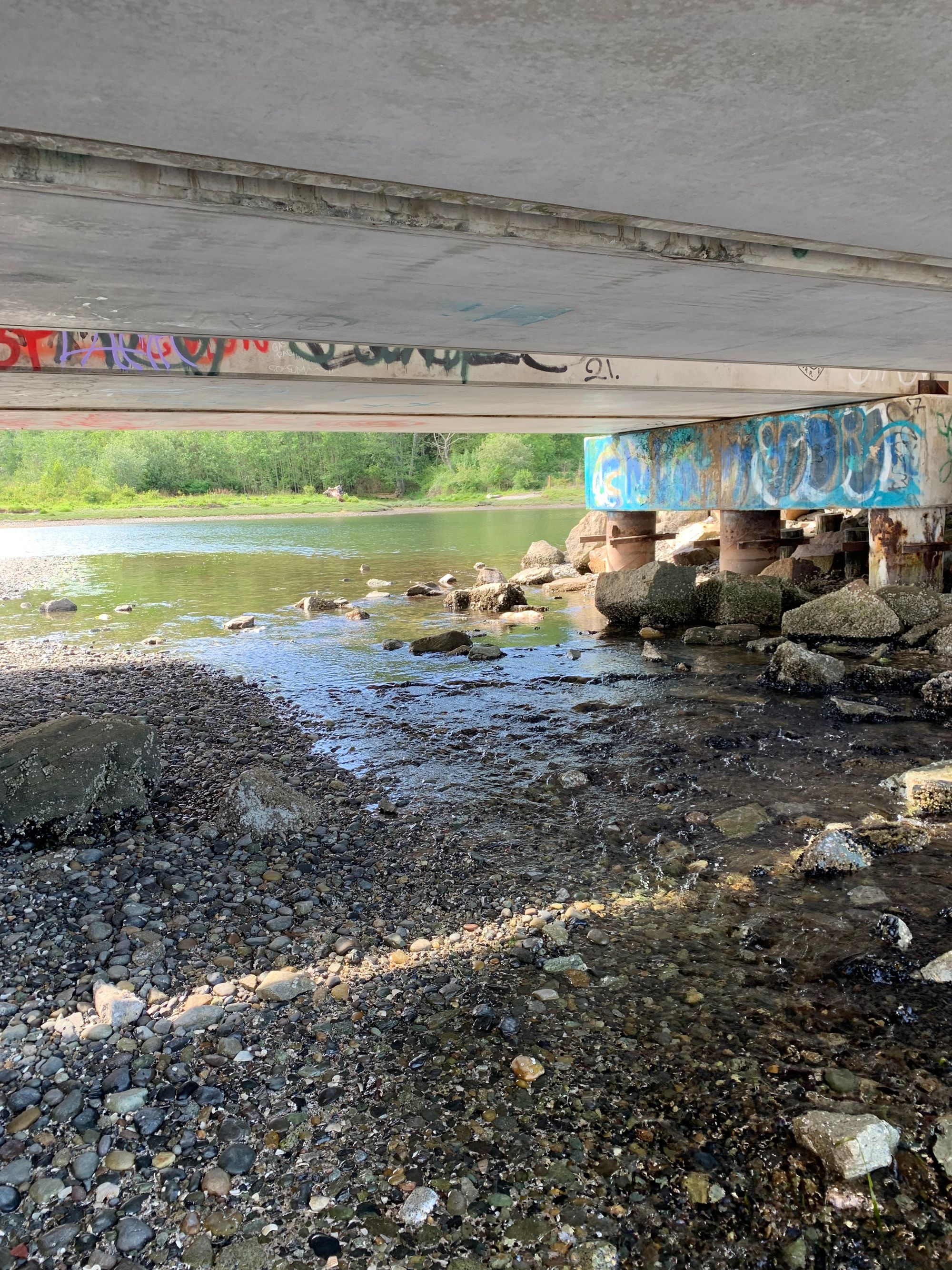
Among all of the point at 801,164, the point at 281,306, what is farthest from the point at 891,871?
the point at 281,306

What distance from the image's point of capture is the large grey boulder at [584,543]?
2205 cm

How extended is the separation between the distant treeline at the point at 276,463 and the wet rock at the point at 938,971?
59.9 metres

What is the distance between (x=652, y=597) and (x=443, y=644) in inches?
144

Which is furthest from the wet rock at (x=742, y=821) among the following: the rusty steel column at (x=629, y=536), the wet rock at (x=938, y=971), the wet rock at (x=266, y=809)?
the rusty steel column at (x=629, y=536)

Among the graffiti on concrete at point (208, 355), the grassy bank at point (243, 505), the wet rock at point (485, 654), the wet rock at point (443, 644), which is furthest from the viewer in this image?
the grassy bank at point (243, 505)

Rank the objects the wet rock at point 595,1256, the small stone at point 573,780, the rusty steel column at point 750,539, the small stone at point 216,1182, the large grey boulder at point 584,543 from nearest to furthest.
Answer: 1. the wet rock at point 595,1256
2. the small stone at point 216,1182
3. the small stone at point 573,780
4. the rusty steel column at point 750,539
5. the large grey boulder at point 584,543

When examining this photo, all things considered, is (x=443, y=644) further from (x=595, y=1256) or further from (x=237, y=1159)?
(x=595, y=1256)

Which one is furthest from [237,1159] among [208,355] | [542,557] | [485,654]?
[542,557]

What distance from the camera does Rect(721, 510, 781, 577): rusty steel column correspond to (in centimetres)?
1688

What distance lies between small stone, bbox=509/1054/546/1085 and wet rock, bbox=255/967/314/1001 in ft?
3.42

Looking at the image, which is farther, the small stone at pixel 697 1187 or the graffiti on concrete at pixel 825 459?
the graffiti on concrete at pixel 825 459

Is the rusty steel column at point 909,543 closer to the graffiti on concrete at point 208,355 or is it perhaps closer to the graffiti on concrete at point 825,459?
the graffiti on concrete at point 825,459

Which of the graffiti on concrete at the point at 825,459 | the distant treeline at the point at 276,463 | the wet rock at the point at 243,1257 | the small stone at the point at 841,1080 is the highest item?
the distant treeline at the point at 276,463

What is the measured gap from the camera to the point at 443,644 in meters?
12.7
